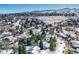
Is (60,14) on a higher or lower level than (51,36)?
higher

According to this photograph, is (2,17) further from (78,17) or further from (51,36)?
(78,17)

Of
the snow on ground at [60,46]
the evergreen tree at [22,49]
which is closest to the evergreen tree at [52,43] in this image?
the snow on ground at [60,46]

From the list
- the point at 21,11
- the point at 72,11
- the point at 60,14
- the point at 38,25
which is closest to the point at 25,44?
the point at 38,25

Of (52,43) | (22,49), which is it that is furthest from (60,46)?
(22,49)

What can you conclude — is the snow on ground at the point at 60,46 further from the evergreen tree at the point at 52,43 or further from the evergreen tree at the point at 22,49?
the evergreen tree at the point at 22,49

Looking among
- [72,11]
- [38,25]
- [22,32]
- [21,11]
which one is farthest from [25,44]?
[72,11]

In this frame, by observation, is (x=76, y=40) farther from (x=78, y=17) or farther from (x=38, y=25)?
(x=38, y=25)

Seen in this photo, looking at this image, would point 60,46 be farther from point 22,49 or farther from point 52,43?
point 22,49

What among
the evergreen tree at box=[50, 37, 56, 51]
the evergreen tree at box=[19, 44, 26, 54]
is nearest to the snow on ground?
the evergreen tree at box=[50, 37, 56, 51]

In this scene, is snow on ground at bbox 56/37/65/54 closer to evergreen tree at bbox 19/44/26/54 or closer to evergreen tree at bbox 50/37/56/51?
evergreen tree at bbox 50/37/56/51
